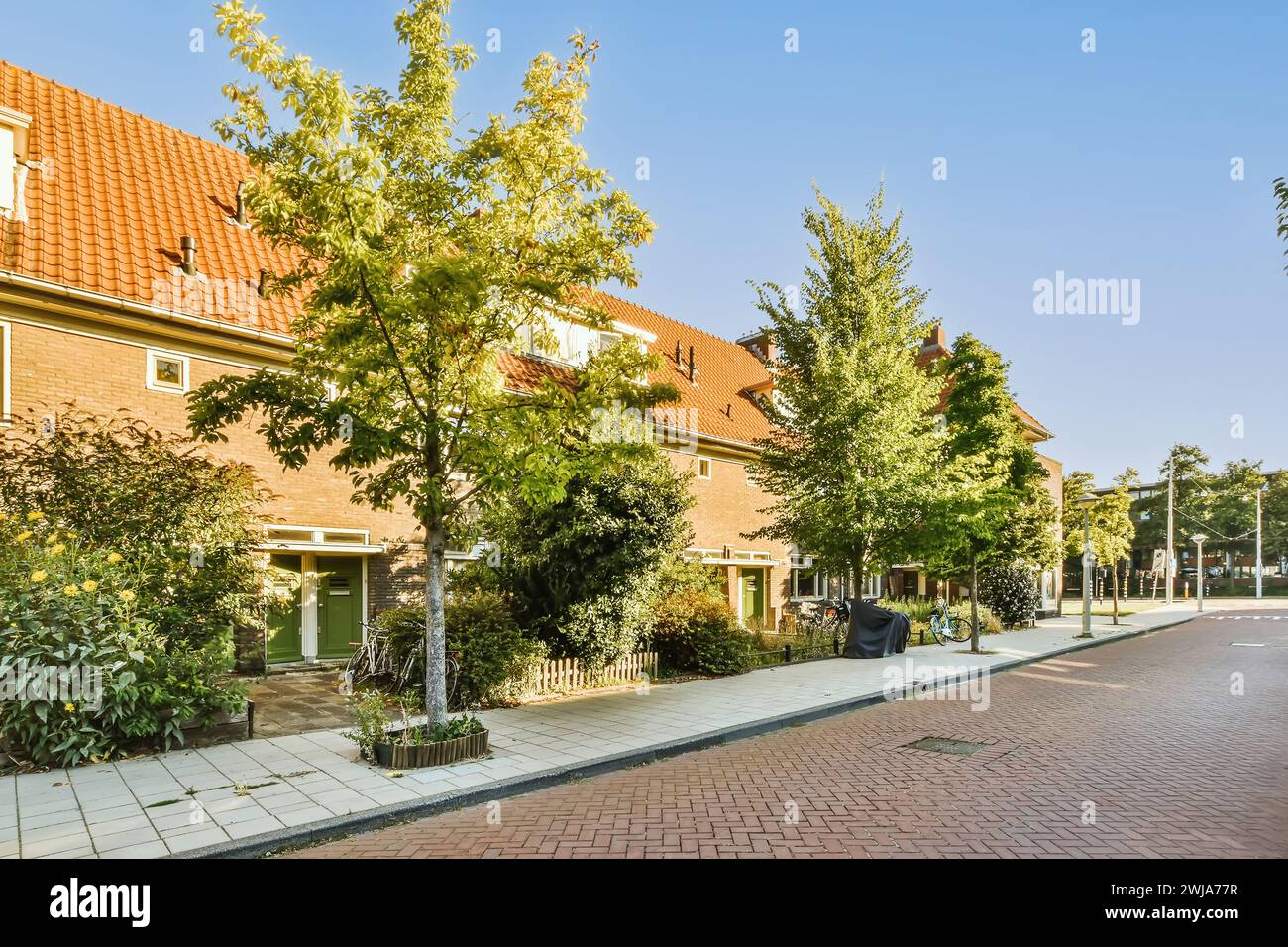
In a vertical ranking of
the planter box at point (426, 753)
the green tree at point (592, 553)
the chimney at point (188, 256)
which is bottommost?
the planter box at point (426, 753)

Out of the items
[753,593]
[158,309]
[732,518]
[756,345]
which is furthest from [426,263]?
[756,345]

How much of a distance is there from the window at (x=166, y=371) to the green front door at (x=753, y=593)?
53.3ft

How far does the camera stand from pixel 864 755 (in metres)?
7.81

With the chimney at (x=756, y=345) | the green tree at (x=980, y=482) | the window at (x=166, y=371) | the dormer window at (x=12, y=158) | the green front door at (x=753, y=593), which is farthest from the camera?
the chimney at (x=756, y=345)

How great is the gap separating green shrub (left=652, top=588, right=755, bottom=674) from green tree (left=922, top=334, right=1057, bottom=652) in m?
5.24

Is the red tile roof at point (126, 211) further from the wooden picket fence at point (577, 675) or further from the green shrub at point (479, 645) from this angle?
the green shrub at point (479, 645)

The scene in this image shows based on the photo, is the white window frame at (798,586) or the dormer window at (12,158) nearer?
the dormer window at (12,158)

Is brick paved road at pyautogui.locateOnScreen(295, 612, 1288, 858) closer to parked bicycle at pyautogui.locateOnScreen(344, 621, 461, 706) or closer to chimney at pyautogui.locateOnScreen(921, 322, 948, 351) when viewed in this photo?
parked bicycle at pyautogui.locateOnScreen(344, 621, 461, 706)

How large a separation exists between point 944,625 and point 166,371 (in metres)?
19.2

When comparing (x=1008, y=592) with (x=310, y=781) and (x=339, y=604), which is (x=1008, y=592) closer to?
(x=339, y=604)

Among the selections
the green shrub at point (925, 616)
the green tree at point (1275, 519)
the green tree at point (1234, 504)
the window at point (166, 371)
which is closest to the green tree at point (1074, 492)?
the green shrub at point (925, 616)

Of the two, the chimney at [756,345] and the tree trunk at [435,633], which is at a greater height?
the chimney at [756,345]

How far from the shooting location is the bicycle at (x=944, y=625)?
20078 millimetres

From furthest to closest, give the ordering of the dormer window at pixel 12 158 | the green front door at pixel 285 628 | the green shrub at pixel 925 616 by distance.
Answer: the green shrub at pixel 925 616, the green front door at pixel 285 628, the dormer window at pixel 12 158
